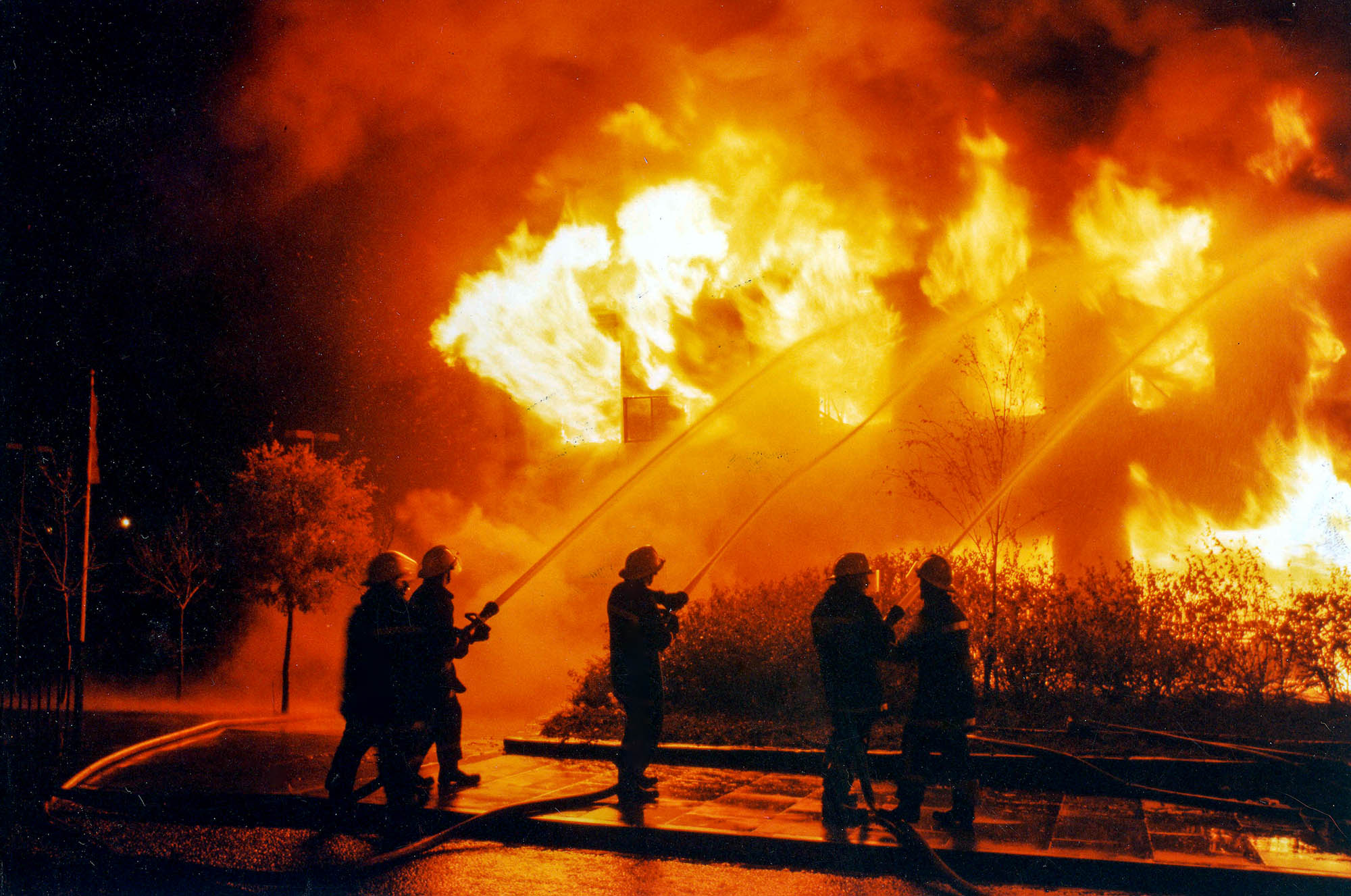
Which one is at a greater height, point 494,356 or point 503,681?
point 494,356

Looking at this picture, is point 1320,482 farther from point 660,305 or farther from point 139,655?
point 139,655

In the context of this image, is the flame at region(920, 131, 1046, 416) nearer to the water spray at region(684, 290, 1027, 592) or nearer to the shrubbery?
the water spray at region(684, 290, 1027, 592)

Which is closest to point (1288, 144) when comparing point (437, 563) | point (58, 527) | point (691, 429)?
point (691, 429)

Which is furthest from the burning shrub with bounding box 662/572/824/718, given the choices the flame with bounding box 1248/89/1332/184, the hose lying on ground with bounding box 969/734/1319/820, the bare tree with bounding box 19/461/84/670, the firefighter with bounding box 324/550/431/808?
the bare tree with bounding box 19/461/84/670

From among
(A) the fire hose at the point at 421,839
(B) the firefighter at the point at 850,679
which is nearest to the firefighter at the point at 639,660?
(A) the fire hose at the point at 421,839

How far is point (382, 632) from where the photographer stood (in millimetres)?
7207

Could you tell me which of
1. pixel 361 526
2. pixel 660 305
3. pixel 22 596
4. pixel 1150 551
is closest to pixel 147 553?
pixel 22 596

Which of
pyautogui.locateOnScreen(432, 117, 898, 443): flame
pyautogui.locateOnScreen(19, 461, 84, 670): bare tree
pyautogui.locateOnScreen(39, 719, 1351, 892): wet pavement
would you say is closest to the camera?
pyautogui.locateOnScreen(39, 719, 1351, 892): wet pavement

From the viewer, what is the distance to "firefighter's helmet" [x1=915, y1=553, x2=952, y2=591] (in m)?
6.97

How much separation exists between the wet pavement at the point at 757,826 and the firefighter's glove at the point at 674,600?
147cm

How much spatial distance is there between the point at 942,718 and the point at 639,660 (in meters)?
2.32

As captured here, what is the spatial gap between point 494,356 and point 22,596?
42.5ft

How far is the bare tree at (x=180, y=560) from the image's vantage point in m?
22.0

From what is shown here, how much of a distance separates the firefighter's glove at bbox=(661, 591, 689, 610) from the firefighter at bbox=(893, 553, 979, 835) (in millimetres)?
1681
